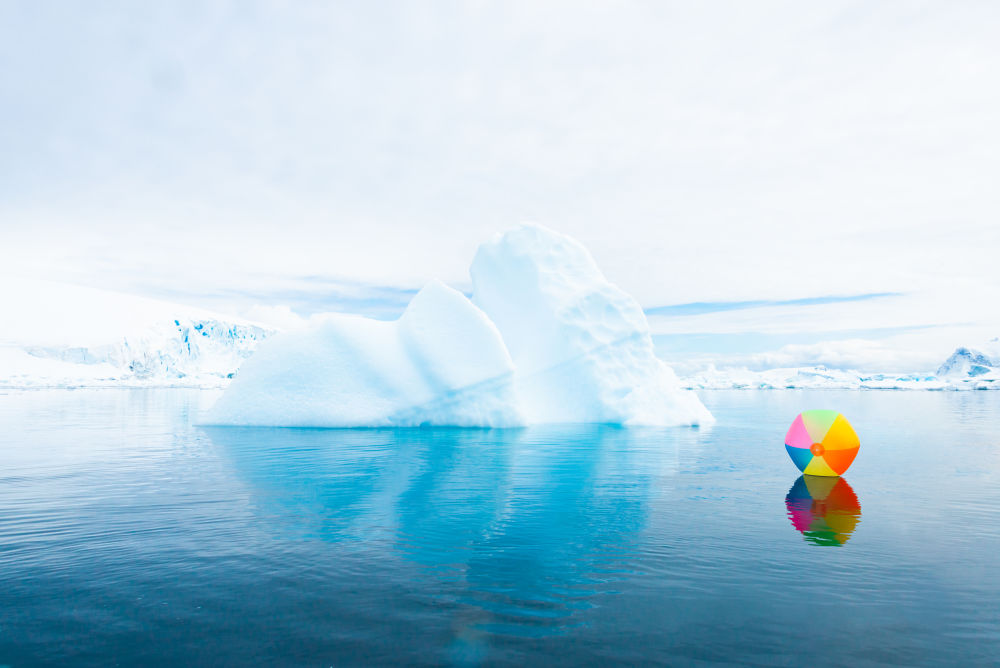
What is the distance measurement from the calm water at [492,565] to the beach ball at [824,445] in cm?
56

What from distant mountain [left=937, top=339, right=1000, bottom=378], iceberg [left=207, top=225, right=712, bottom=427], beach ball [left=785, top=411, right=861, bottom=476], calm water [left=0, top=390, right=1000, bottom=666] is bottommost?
calm water [left=0, top=390, right=1000, bottom=666]

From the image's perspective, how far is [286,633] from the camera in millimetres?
5016

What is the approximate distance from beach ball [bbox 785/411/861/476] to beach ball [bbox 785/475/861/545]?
30cm

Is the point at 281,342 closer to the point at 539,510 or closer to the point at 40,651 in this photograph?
the point at 539,510

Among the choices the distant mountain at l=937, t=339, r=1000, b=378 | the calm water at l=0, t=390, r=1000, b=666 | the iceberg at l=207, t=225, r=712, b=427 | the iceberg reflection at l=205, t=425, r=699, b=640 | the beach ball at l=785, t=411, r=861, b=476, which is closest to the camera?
the calm water at l=0, t=390, r=1000, b=666

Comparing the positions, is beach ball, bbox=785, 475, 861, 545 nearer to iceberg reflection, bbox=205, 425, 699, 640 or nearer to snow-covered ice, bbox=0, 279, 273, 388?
iceberg reflection, bbox=205, 425, 699, 640

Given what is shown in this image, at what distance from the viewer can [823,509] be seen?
10219 mm

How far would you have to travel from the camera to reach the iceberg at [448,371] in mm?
24453

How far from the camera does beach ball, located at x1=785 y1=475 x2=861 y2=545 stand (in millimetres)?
8461

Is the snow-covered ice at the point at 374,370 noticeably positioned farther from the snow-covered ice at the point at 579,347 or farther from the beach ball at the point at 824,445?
the beach ball at the point at 824,445

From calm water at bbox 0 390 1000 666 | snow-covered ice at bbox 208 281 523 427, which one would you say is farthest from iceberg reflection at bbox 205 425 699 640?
snow-covered ice at bbox 208 281 523 427

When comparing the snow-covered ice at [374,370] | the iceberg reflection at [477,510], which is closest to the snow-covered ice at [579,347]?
the snow-covered ice at [374,370]

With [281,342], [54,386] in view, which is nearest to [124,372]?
[54,386]

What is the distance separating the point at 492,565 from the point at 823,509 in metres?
6.56
